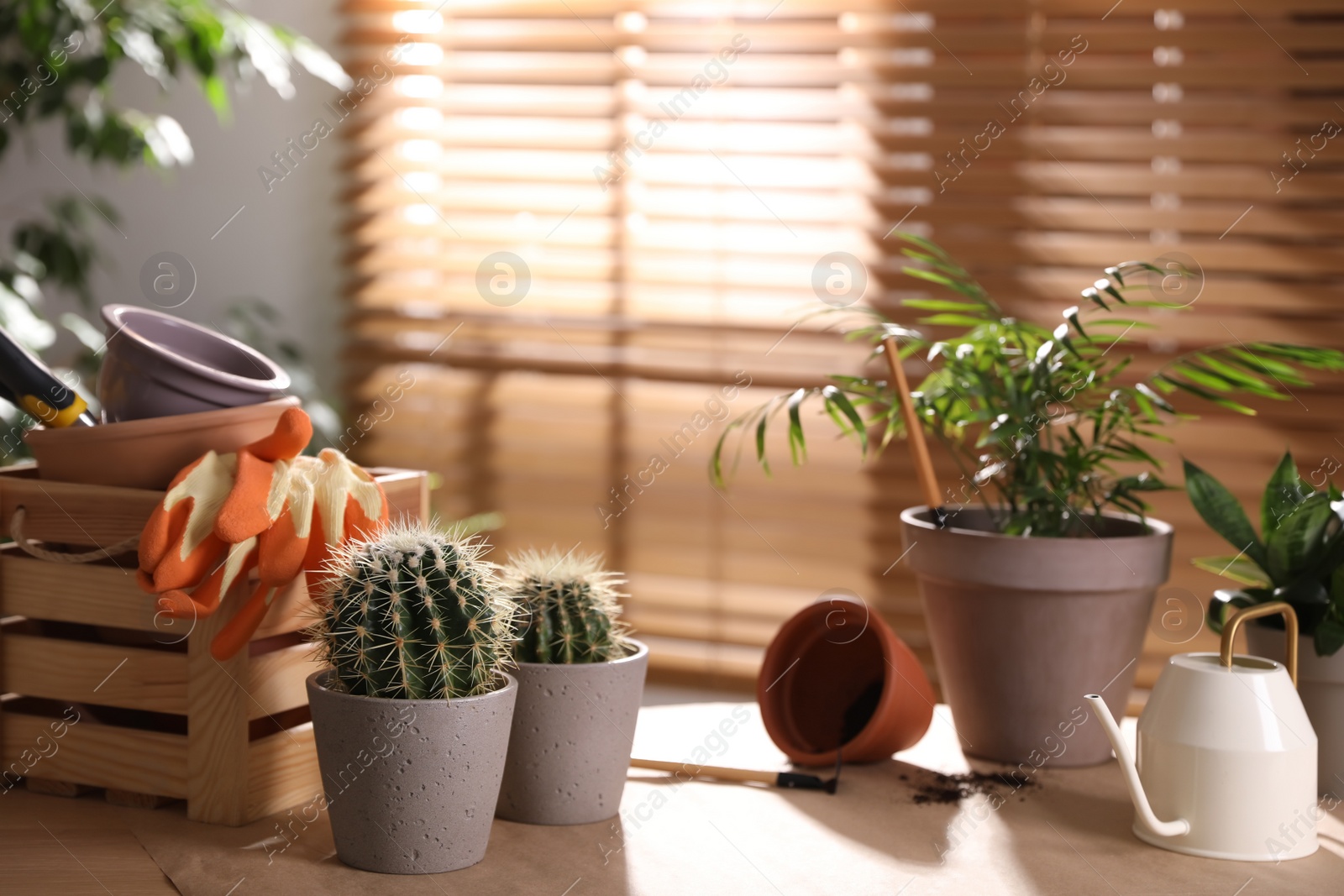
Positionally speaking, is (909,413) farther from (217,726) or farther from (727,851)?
(217,726)

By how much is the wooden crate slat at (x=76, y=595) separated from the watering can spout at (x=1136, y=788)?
0.76m

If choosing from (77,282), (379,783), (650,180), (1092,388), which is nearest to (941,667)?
(1092,388)

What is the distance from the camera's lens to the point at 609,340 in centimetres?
235

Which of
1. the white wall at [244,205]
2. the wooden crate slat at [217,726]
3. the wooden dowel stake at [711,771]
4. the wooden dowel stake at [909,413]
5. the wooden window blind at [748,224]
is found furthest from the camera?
the white wall at [244,205]

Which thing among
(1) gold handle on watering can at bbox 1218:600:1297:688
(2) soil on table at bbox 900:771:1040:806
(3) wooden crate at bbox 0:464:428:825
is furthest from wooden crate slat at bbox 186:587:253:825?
(1) gold handle on watering can at bbox 1218:600:1297:688

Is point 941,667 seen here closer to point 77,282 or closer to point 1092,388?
point 1092,388

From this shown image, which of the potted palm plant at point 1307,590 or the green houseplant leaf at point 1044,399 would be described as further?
the green houseplant leaf at point 1044,399

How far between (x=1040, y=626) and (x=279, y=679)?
698 millimetres

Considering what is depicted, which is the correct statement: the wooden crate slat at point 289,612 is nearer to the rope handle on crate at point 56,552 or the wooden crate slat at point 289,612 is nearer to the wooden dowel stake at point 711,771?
the rope handle on crate at point 56,552

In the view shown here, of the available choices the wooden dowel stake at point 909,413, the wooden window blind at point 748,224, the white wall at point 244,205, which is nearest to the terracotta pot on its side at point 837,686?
the wooden dowel stake at point 909,413

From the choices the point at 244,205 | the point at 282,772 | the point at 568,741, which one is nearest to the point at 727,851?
the point at 568,741

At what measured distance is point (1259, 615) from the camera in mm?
1033

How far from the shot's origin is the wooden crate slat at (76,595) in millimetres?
1074

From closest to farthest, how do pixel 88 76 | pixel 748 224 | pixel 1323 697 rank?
pixel 1323 697
pixel 88 76
pixel 748 224
